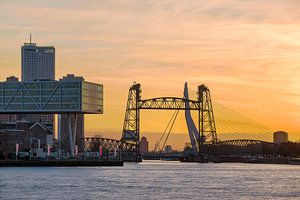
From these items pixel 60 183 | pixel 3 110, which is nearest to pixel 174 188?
pixel 60 183

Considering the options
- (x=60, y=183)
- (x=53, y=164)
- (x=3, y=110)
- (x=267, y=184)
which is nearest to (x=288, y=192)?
(x=267, y=184)

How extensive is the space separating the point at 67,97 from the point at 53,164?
12.6 meters

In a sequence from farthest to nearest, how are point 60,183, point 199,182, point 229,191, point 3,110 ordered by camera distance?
1. point 3,110
2. point 199,182
3. point 60,183
4. point 229,191

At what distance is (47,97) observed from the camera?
546ft

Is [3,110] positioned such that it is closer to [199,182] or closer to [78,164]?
[78,164]

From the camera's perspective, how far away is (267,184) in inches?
3898

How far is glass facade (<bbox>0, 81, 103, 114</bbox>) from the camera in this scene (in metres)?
166

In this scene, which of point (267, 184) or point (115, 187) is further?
point (267, 184)

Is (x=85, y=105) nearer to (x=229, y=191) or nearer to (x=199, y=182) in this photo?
(x=199, y=182)

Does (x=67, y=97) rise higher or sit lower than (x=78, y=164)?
higher

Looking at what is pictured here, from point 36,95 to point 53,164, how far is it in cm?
1394

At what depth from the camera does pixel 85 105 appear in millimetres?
167250

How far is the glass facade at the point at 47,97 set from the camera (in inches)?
6526

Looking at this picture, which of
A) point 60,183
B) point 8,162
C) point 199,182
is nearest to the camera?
point 60,183
